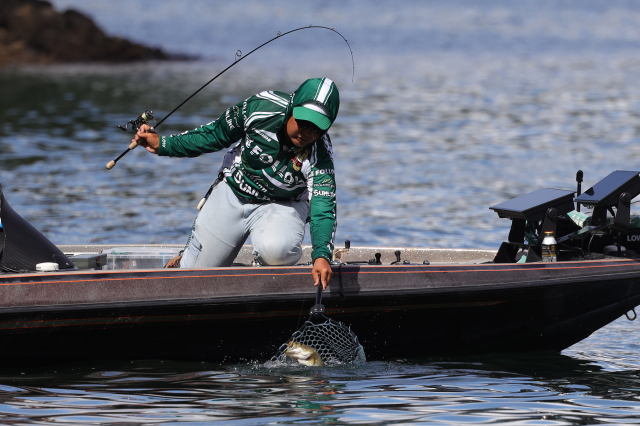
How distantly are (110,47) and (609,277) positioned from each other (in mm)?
37331

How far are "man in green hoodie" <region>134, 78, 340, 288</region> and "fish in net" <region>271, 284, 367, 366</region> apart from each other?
0.44m

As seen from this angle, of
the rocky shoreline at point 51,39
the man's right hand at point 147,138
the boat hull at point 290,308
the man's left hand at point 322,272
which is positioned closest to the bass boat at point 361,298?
the boat hull at point 290,308

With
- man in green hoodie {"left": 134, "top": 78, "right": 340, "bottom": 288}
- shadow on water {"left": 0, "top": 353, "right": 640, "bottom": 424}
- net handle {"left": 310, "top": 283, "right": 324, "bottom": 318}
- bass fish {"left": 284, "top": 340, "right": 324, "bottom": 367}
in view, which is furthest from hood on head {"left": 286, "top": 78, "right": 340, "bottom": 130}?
shadow on water {"left": 0, "top": 353, "right": 640, "bottom": 424}

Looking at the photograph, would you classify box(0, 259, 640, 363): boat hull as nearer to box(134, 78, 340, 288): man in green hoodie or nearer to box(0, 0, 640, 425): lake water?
box(0, 0, 640, 425): lake water

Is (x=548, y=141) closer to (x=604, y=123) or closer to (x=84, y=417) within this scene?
(x=604, y=123)

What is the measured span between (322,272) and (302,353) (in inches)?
27.4

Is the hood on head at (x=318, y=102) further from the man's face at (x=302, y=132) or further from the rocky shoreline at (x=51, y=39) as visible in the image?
the rocky shoreline at (x=51, y=39)

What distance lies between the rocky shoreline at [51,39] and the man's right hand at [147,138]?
3405 centimetres

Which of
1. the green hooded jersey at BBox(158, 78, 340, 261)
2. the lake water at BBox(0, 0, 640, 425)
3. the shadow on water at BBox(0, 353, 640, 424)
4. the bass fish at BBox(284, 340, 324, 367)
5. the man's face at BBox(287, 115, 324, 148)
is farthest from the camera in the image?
the bass fish at BBox(284, 340, 324, 367)

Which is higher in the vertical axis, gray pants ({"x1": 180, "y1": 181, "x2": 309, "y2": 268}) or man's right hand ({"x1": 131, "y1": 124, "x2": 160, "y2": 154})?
man's right hand ({"x1": 131, "y1": 124, "x2": 160, "y2": 154})

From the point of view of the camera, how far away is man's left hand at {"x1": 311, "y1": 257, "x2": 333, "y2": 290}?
17.7 feet

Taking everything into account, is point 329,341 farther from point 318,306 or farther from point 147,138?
point 147,138

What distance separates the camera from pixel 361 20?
2146 inches

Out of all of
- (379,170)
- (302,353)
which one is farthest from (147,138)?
(379,170)
